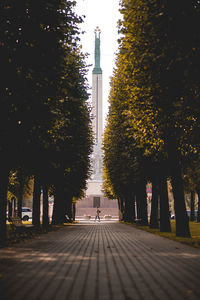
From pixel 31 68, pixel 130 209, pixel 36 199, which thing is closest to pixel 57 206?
pixel 36 199

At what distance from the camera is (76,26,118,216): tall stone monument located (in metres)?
94.6

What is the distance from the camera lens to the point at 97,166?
120 meters

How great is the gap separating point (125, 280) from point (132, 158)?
2110cm

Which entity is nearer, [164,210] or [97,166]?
[164,210]

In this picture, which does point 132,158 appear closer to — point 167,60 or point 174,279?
point 167,60

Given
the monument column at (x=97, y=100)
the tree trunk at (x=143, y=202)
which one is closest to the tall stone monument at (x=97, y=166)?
the monument column at (x=97, y=100)

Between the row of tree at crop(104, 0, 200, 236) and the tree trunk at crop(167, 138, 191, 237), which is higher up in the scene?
the row of tree at crop(104, 0, 200, 236)

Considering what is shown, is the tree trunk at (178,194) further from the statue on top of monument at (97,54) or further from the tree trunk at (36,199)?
the statue on top of monument at (97,54)

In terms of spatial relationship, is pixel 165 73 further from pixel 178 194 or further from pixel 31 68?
pixel 178 194

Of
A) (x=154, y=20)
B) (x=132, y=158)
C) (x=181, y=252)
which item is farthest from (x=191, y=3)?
(x=132, y=158)

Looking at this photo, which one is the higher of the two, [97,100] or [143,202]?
[97,100]

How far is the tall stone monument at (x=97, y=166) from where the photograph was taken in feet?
311

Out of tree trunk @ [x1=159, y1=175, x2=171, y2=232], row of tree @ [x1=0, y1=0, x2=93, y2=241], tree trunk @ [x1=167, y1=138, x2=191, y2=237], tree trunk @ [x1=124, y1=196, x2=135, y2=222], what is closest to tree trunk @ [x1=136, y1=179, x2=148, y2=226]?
tree trunk @ [x1=124, y1=196, x2=135, y2=222]

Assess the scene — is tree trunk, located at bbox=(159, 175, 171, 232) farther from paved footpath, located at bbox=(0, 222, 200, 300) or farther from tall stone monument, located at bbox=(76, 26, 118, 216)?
tall stone monument, located at bbox=(76, 26, 118, 216)
